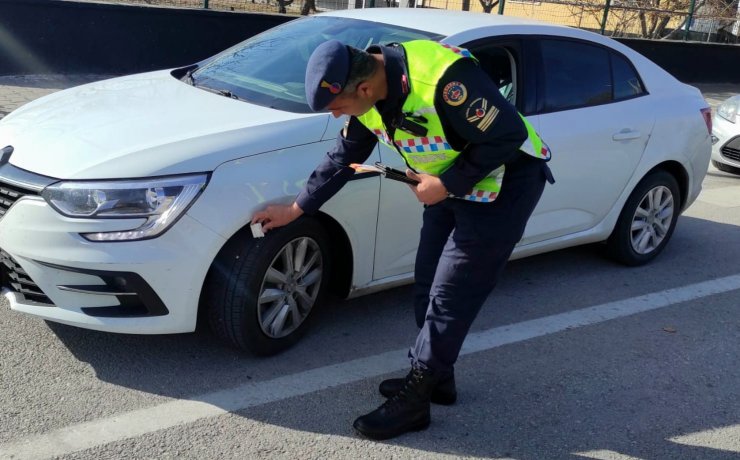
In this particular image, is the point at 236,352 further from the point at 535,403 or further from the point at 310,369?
the point at 535,403

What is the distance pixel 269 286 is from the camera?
355cm

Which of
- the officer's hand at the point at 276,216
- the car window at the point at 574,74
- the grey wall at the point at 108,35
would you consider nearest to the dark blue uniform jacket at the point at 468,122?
the officer's hand at the point at 276,216

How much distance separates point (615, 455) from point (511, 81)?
84.5 inches

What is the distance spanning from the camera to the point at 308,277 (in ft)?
12.2

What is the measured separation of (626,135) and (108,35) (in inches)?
271

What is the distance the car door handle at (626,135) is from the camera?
474 cm

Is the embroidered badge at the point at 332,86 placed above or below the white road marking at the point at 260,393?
above

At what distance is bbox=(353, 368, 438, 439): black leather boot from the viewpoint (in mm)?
3148

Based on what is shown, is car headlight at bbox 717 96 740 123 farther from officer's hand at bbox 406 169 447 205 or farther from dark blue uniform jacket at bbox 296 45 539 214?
officer's hand at bbox 406 169 447 205

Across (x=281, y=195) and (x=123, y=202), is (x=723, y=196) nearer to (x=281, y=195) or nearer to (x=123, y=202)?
(x=281, y=195)

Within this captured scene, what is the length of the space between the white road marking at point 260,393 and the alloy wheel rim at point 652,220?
67cm

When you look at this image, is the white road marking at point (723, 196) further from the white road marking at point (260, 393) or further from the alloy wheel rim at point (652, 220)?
the white road marking at point (260, 393)

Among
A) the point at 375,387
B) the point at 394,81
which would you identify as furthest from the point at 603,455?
the point at 394,81

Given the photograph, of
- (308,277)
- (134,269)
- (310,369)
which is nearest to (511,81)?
(308,277)
